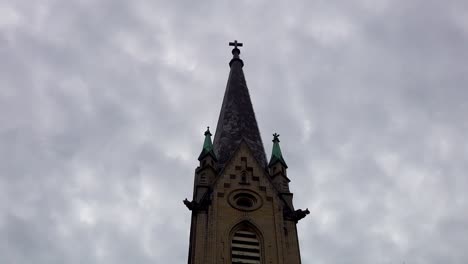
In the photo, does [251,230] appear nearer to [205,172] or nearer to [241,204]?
[241,204]

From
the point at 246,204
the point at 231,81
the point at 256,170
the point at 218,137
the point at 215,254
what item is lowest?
the point at 215,254

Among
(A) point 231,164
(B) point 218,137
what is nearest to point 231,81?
(B) point 218,137

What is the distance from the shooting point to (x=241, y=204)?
31047 millimetres

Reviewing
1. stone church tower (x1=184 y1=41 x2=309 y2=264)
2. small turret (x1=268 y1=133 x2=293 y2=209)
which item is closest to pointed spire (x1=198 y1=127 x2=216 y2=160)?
stone church tower (x1=184 y1=41 x2=309 y2=264)

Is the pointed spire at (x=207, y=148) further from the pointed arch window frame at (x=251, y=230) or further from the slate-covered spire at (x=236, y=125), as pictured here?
the pointed arch window frame at (x=251, y=230)

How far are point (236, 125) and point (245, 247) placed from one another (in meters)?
11.0

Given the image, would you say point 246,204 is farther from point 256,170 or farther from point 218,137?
point 218,137

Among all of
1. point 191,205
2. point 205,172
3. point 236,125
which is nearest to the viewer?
point 191,205

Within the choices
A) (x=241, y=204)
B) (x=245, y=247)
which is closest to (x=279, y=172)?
(x=241, y=204)

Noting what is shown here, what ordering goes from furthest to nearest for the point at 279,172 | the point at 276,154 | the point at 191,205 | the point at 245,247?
the point at 276,154 → the point at 279,172 → the point at 191,205 → the point at 245,247

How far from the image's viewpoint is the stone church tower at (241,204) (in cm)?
2814

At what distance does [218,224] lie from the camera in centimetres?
2906

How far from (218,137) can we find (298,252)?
1094 cm

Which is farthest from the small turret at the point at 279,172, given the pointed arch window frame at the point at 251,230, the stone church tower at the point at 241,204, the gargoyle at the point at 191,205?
the gargoyle at the point at 191,205
